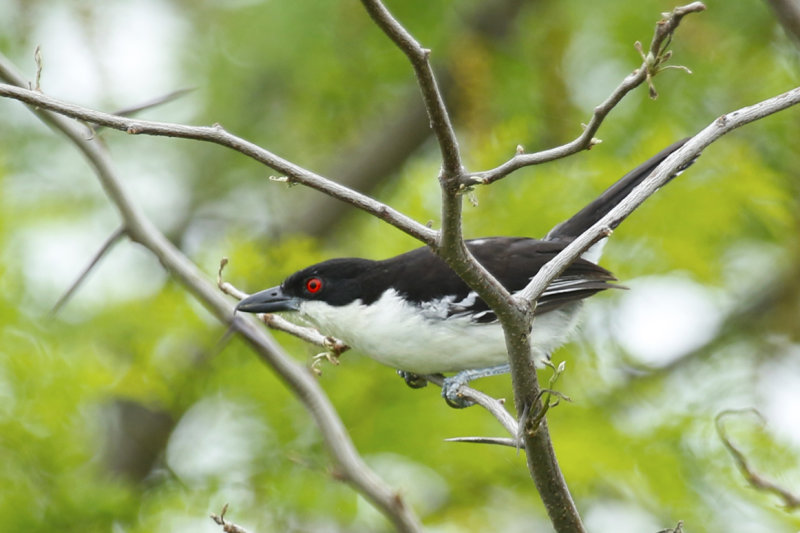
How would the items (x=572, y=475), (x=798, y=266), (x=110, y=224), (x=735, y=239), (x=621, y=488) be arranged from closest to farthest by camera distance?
1. (x=572, y=475)
2. (x=621, y=488)
3. (x=798, y=266)
4. (x=735, y=239)
5. (x=110, y=224)

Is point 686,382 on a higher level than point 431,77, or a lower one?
higher

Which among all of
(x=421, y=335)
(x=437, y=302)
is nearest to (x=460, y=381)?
(x=421, y=335)

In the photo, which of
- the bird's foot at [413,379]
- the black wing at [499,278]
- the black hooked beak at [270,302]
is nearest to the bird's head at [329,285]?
the black hooked beak at [270,302]

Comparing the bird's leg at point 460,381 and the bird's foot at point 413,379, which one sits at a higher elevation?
the bird's foot at point 413,379

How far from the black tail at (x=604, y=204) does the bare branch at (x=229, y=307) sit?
1496 mm

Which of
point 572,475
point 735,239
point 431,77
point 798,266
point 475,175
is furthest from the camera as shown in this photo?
point 735,239

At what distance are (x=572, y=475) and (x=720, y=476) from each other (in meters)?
0.86

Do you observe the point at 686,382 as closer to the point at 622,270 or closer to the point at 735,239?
the point at 735,239

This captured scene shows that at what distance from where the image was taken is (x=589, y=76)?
663 centimetres

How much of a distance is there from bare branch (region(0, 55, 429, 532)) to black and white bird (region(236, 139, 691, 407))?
48 cm

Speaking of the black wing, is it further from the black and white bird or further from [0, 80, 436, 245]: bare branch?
[0, 80, 436, 245]: bare branch

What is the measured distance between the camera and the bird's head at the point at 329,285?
4457 millimetres

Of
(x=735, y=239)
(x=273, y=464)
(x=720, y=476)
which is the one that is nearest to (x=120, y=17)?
(x=273, y=464)

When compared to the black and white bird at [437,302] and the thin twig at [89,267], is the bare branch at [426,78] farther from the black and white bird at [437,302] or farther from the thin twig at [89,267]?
the black and white bird at [437,302]
